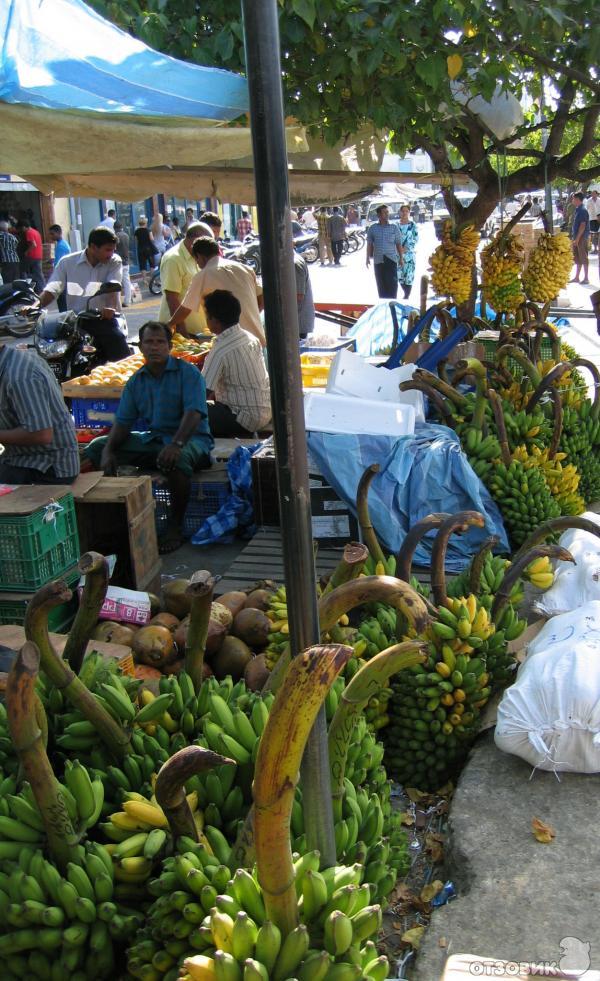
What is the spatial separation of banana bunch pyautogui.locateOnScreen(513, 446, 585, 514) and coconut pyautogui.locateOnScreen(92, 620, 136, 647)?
113 inches

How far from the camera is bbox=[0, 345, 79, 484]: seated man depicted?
447 centimetres

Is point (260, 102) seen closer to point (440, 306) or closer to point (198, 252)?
point (440, 306)

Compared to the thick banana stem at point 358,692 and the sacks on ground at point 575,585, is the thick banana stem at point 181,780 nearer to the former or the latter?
the thick banana stem at point 358,692

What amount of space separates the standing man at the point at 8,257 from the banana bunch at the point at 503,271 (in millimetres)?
11781

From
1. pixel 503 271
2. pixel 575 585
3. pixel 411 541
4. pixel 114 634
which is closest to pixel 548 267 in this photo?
pixel 503 271

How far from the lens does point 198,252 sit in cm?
830

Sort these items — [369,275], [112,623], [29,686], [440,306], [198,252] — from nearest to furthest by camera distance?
[29,686], [112,623], [440,306], [198,252], [369,275]

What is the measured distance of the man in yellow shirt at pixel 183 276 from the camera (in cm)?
904

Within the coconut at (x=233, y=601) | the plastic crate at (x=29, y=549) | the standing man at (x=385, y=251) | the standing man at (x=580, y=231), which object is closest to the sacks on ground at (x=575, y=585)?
the coconut at (x=233, y=601)

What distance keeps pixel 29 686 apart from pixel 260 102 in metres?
1.21

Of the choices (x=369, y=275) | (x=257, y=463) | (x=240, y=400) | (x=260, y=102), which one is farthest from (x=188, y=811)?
(x=369, y=275)

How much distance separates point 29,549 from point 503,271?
454cm

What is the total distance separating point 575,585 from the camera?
4.11 m

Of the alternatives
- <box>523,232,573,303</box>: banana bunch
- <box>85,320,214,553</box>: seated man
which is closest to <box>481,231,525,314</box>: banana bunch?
<box>523,232,573,303</box>: banana bunch
